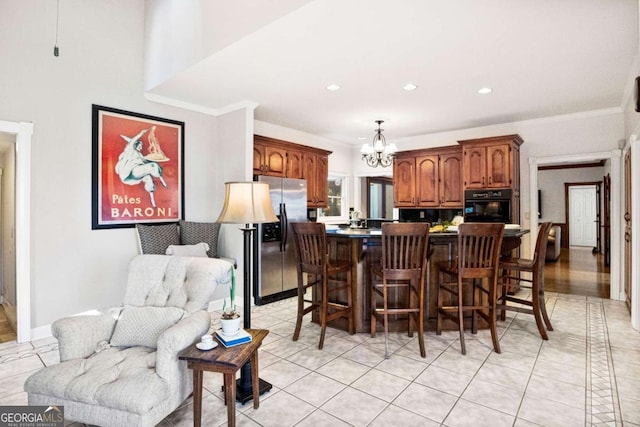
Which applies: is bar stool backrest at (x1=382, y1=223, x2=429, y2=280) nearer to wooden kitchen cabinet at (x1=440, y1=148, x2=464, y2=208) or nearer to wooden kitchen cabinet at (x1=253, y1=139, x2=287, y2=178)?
wooden kitchen cabinet at (x1=253, y1=139, x2=287, y2=178)

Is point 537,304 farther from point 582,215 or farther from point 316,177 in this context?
point 582,215

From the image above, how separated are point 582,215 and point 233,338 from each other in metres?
12.4

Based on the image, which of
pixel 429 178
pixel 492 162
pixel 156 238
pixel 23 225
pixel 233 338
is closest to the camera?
pixel 233 338

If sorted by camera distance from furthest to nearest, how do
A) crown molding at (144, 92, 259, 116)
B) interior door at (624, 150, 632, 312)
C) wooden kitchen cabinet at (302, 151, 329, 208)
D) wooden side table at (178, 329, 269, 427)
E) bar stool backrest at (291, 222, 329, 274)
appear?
wooden kitchen cabinet at (302, 151, 329, 208) → crown molding at (144, 92, 259, 116) → interior door at (624, 150, 632, 312) → bar stool backrest at (291, 222, 329, 274) → wooden side table at (178, 329, 269, 427)

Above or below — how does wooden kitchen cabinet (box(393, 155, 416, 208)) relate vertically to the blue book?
above

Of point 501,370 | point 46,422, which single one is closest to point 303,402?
point 46,422

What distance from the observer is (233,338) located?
2.03 metres

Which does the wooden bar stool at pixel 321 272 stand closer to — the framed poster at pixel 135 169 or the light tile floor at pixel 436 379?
the light tile floor at pixel 436 379

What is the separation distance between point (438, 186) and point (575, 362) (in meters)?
3.53

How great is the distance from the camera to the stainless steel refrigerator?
4598mm

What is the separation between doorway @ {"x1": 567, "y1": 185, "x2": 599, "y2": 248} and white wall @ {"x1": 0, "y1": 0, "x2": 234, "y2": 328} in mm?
12076

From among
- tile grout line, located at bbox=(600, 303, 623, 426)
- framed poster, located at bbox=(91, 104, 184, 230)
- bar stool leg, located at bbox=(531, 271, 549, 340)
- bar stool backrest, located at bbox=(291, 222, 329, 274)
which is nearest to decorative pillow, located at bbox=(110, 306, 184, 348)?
bar stool backrest, located at bbox=(291, 222, 329, 274)

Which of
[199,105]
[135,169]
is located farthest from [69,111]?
[199,105]

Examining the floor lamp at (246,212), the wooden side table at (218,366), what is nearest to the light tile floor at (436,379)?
the floor lamp at (246,212)
